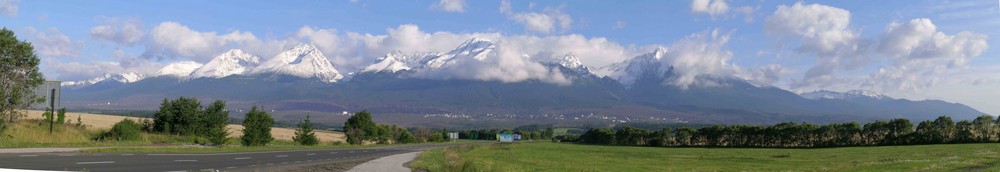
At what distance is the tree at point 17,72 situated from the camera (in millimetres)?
54250

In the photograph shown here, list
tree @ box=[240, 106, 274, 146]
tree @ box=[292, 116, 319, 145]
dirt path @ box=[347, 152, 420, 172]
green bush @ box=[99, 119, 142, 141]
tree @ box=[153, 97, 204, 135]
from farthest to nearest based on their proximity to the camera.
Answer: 1. tree @ box=[292, 116, 319, 145]
2. tree @ box=[153, 97, 204, 135]
3. tree @ box=[240, 106, 274, 146]
4. green bush @ box=[99, 119, 142, 141]
5. dirt path @ box=[347, 152, 420, 172]

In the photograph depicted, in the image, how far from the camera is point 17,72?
56938 mm

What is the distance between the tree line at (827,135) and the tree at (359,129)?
53300 millimetres

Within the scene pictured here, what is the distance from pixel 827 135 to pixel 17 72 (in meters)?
104

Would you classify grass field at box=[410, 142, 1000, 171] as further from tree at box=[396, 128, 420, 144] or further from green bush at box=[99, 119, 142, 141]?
tree at box=[396, 128, 420, 144]

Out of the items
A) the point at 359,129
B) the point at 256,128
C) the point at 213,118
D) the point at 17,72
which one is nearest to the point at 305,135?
the point at 213,118

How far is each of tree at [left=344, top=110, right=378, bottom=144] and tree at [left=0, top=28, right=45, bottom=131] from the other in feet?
196

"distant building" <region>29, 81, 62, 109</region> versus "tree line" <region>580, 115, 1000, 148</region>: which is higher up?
"distant building" <region>29, 81, 62, 109</region>

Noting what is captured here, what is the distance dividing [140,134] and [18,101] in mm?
15110

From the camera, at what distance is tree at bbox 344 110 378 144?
11638 centimetres

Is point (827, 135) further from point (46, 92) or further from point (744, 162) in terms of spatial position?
point (46, 92)

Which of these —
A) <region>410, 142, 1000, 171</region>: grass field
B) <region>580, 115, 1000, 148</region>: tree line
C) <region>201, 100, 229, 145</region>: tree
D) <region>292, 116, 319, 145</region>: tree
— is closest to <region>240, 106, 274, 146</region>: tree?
<region>201, 100, 229, 145</region>: tree

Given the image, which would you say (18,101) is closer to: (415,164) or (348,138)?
(415,164)

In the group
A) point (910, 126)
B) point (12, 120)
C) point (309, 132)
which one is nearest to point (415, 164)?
point (12, 120)
